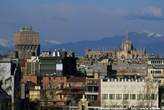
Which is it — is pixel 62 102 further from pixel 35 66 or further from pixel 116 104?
pixel 35 66

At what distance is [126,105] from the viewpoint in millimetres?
91438

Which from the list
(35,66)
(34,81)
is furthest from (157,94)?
(35,66)

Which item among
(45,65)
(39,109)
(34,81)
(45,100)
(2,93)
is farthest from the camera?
(45,65)

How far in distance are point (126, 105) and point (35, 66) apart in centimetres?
9279

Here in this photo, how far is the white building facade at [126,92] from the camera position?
3716 inches

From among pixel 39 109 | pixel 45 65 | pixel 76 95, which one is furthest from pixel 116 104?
pixel 45 65

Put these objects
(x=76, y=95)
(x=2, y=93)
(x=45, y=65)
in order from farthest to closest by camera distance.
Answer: (x=45, y=65) → (x=76, y=95) → (x=2, y=93)

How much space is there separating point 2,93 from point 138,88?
103 ft

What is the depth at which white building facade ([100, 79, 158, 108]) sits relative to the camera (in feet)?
310

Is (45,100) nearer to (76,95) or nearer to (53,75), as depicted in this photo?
(76,95)

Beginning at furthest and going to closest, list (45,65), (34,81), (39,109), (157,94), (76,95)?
1. (45,65)
2. (34,81)
3. (76,95)
4. (157,94)
5. (39,109)

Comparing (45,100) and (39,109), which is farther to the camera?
(45,100)

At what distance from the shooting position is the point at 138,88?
9794cm

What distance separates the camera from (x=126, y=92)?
9644 cm
